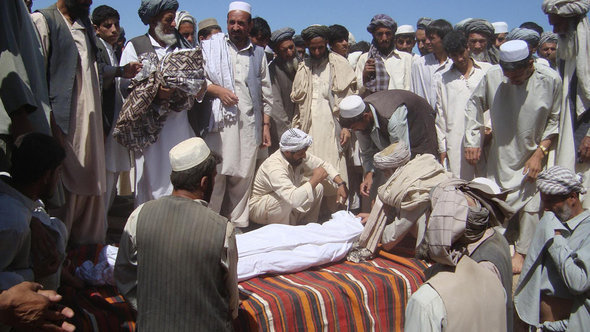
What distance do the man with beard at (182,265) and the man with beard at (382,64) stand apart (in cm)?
396

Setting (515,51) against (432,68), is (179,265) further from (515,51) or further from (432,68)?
(432,68)

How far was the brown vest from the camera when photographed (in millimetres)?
2125

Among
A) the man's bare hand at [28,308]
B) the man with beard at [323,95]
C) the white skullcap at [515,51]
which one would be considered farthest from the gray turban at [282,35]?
the man's bare hand at [28,308]

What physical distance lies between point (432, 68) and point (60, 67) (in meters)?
4.07

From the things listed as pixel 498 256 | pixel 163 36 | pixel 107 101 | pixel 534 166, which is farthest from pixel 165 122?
pixel 534 166

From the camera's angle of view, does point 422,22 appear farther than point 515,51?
Yes

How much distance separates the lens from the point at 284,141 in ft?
16.9

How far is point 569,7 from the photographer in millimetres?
4645

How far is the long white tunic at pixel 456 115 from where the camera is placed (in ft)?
18.5

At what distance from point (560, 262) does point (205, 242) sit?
191 centimetres

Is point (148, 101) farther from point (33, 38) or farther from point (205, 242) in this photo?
point (205, 242)

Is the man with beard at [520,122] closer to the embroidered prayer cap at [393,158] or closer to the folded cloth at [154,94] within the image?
the embroidered prayer cap at [393,158]

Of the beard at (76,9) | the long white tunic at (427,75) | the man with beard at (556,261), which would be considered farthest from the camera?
the long white tunic at (427,75)

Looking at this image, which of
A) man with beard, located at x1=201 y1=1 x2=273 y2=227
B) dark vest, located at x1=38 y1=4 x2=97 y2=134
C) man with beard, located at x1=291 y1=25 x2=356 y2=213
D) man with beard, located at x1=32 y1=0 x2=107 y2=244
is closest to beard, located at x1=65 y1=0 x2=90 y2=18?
man with beard, located at x1=32 y1=0 x2=107 y2=244
